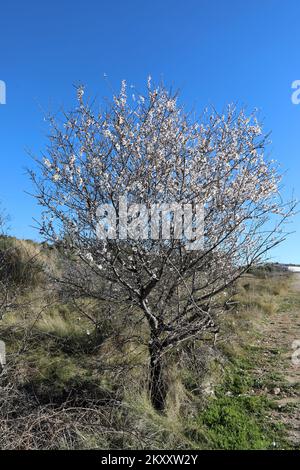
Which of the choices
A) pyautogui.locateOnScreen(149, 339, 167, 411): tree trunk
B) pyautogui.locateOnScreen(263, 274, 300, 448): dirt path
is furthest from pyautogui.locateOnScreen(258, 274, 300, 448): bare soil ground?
pyautogui.locateOnScreen(149, 339, 167, 411): tree trunk

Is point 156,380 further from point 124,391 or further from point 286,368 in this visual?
point 286,368

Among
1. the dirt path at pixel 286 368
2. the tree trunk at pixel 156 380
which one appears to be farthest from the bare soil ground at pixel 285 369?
the tree trunk at pixel 156 380

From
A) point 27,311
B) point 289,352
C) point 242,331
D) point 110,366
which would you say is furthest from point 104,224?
point 242,331

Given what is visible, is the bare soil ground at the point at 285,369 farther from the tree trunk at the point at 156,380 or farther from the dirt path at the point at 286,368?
the tree trunk at the point at 156,380

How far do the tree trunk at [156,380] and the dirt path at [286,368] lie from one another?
1.44 m

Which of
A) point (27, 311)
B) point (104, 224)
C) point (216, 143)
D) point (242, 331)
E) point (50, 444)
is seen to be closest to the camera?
point (50, 444)

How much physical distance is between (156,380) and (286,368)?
10.2ft

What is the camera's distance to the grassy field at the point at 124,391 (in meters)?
4.25

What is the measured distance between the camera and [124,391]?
5.05 m

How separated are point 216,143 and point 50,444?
13.1 ft

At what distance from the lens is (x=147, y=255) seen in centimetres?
535

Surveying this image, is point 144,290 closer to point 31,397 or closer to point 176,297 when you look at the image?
point 176,297

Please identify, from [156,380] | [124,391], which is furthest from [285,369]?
[124,391]

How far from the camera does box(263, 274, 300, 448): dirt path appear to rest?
541 centimetres
